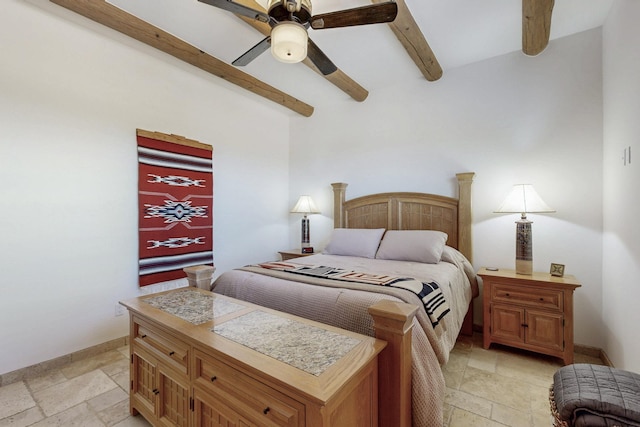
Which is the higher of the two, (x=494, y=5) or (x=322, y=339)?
(x=494, y=5)

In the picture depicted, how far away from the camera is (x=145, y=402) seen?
1605 mm

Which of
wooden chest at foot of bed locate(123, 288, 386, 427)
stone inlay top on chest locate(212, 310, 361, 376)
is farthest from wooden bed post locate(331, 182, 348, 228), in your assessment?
stone inlay top on chest locate(212, 310, 361, 376)

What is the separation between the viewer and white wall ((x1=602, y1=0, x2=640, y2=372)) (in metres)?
1.72

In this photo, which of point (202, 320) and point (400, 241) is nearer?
point (202, 320)

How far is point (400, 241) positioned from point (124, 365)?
2.70 m

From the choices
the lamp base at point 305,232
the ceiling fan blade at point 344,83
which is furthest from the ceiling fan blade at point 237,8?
the lamp base at point 305,232

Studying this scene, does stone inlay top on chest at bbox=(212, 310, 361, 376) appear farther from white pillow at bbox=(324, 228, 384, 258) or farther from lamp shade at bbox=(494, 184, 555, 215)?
lamp shade at bbox=(494, 184, 555, 215)

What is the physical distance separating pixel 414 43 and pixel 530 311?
2.53 metres

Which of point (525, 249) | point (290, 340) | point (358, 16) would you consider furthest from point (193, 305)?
point (525, 249)

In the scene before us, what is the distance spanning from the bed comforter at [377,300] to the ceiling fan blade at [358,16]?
1.62m

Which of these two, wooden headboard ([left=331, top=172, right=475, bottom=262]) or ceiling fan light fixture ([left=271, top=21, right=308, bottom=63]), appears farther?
wooden headboard ([left=331, top=172, right=475, bottom=262])

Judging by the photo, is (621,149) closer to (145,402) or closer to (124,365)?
(145,402)

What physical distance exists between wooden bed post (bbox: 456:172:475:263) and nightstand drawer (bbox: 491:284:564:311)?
0.53m

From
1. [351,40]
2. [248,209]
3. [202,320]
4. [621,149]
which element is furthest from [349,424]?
[248,209]
